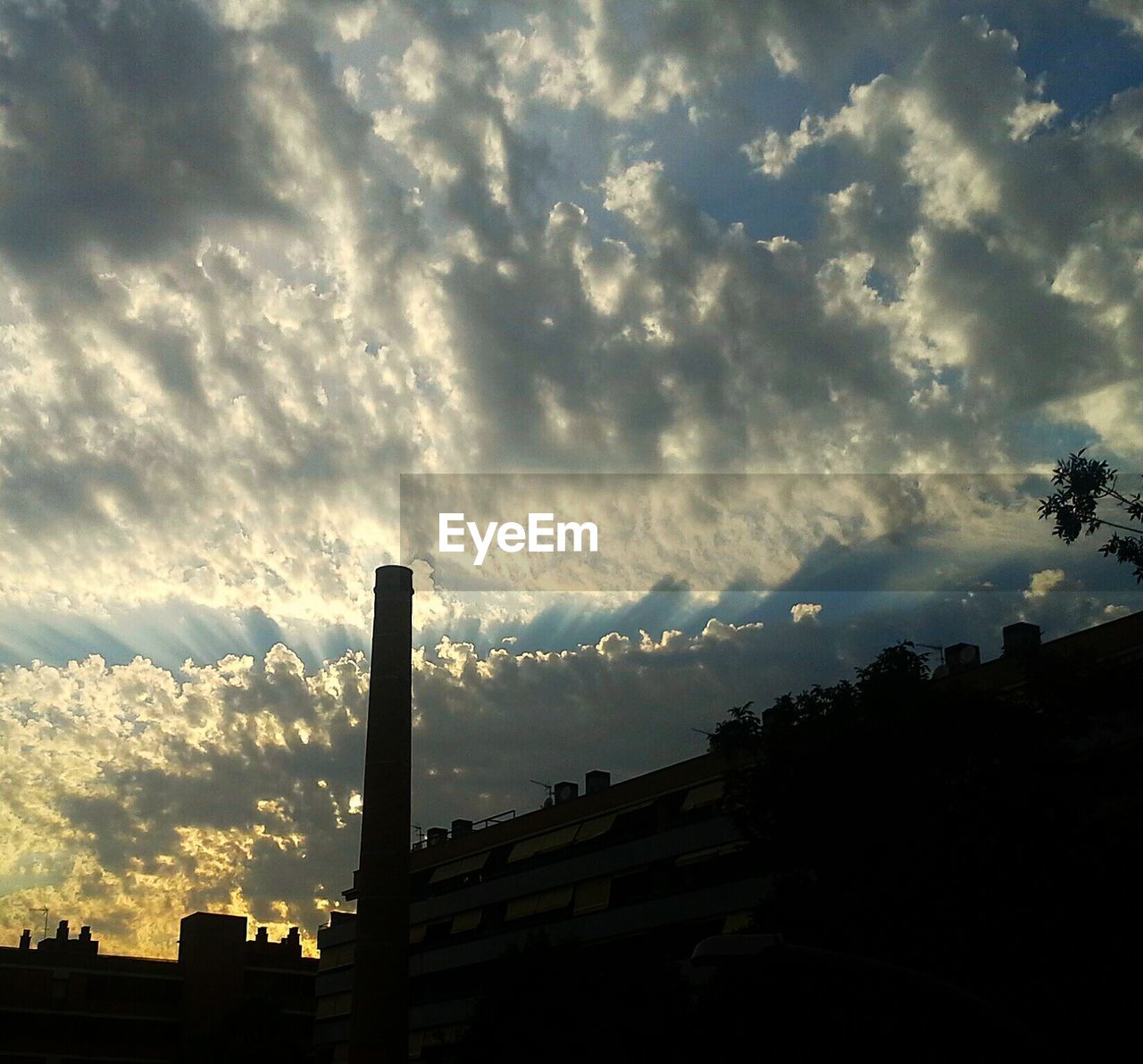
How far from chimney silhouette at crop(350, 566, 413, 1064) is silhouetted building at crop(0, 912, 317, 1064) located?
1903cm

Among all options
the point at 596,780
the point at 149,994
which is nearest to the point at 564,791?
the point at 596,780

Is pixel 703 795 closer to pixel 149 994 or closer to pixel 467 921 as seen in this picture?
pixel 467 921

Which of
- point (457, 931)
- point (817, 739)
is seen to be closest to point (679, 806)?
point (457, 931)

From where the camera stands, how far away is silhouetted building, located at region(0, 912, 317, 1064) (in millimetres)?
68375

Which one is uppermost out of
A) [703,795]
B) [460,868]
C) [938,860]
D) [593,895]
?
[460,868]

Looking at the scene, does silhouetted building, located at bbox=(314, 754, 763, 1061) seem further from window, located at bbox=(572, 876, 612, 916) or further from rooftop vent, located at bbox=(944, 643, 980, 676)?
rooftop vent, located at bbox=(944, 643, 980, 676)

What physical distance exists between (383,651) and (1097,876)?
3167 cm

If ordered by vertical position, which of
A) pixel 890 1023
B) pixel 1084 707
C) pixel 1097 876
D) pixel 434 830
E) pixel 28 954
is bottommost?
pixel 890 1023

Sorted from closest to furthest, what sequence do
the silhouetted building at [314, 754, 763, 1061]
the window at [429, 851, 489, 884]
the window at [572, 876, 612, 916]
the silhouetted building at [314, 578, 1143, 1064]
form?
the silhouetted building at [314, 578, 1143, 1064], the silhouetted building at [314, 754, 763, 1061], the window at [572, 876, 612, 916], the window at [429, 851, 489, 884]

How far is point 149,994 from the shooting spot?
73.7 meters

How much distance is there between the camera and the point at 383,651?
4747 cm

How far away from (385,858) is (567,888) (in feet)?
27.5

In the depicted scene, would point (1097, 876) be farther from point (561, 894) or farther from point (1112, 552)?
point (561, 894)

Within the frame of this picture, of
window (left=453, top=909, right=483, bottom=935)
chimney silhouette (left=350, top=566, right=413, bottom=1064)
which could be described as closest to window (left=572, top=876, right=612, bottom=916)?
chimney silhouette (left=350, top=566, right=413, bottom=1064)
